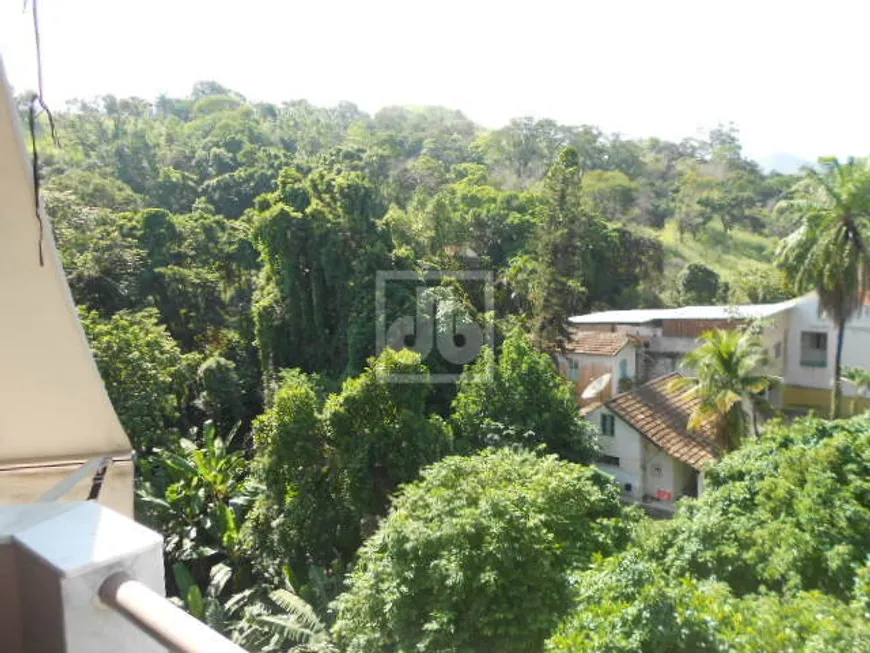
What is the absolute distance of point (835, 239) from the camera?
1492cm

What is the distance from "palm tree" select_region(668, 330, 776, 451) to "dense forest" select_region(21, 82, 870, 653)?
8.91 ft

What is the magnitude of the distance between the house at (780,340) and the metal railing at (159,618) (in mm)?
17725

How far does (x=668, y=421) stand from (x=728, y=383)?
7.38 ft

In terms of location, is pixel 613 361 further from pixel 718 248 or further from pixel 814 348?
pixel 718 248

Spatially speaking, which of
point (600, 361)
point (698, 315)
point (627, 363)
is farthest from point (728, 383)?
point (698, 315)

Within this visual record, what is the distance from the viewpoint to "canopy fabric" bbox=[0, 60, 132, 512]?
2.29 m

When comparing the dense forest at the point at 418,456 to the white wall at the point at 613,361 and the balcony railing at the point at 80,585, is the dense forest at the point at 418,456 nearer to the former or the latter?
the balcony railing at the point at 80,585

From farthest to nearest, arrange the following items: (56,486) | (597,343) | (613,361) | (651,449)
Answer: (597,343) < (613,361) < (651,449) < (56,486)

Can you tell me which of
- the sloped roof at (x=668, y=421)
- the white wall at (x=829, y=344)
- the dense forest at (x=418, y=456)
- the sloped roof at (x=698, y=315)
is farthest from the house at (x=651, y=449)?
the white wall at (x=829, y=344)

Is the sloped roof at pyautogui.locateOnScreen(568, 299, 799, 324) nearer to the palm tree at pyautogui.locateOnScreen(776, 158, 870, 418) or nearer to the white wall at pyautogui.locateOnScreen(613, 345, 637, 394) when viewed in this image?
the white wall at pyautogui.locateOnScreen(613, 345, 637, 394)

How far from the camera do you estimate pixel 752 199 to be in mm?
45156

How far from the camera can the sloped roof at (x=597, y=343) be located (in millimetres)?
17625

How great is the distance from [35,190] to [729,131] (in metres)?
76.8

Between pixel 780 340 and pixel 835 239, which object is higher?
pixel 835 239
